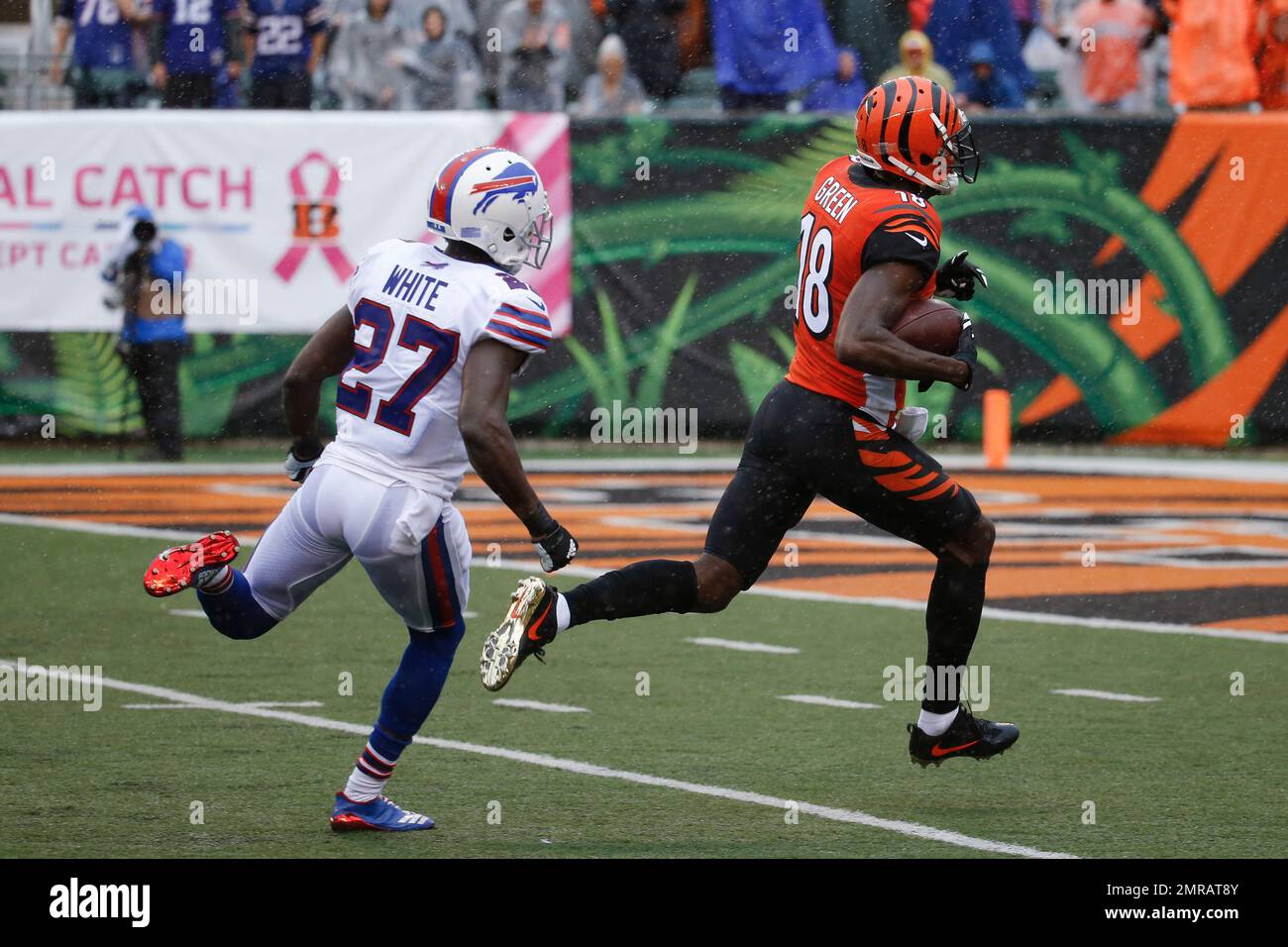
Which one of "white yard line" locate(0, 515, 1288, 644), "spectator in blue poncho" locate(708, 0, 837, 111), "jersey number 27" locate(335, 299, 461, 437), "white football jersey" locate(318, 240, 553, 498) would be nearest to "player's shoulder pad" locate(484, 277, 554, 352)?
"white football jersey" locate(318, 240, 553, 498)

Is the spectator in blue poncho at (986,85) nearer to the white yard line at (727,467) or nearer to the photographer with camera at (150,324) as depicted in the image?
the white yard line at (727,467)

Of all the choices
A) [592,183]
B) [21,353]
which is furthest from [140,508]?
[592,183]

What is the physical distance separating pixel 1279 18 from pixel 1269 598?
7653mm

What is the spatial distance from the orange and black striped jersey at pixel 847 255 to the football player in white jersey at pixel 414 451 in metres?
0.87

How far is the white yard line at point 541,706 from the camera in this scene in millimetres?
7777

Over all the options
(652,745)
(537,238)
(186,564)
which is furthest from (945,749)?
(186,564)

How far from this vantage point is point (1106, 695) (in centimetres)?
818

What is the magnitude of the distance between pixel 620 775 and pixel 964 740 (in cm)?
105

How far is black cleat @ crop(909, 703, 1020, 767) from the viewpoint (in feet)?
21.0

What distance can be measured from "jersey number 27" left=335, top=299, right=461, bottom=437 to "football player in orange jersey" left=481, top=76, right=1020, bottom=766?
71 cm

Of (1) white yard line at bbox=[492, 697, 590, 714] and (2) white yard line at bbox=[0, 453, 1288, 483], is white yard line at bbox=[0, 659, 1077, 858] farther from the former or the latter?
(2) white yard line at bbox=[0, 453, 1288, 483]

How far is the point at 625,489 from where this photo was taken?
14.6 metres

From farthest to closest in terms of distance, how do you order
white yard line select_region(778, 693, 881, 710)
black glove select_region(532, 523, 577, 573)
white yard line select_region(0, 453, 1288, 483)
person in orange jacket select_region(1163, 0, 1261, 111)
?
1. person in orange jacket select_region(1163, 0, 1261, 111)
2. white yard line select_region(0, 453, 1288, 483)
3. white yard line select_region(778, 693, 881, 710)
4. black glove select_region(532, 523, 577, 573)

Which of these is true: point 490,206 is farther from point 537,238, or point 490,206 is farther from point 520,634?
point 520,634
